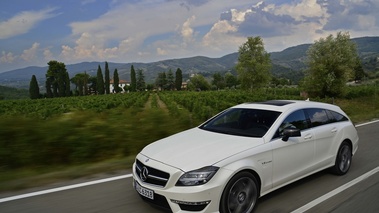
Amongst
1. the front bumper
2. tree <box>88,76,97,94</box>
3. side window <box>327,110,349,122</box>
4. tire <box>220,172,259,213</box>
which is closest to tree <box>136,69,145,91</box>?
tree <box>88,76,97,94</box>

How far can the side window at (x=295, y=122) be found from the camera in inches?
190

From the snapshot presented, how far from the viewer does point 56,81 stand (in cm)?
10656

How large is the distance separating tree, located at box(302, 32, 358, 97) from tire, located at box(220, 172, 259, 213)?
44118 millimetres

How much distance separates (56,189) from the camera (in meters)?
5.10

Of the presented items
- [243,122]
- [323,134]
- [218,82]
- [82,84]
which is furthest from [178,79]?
[243,122]

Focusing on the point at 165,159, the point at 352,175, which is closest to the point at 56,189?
the point at 165,159

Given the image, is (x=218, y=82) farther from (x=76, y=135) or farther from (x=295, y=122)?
(x=295, y=122)

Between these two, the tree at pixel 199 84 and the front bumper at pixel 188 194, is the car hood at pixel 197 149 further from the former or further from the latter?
the tree at pixel 199 84

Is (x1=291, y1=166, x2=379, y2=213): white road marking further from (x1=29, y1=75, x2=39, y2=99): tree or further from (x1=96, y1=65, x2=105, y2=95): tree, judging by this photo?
(x1=96, y1=65, x2=105, y2=95): tree

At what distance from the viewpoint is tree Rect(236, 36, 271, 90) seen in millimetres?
56969

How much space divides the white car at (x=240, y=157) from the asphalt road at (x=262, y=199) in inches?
10.5

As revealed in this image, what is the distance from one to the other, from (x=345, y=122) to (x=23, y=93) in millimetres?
158665

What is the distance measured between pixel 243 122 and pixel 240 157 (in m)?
1.31

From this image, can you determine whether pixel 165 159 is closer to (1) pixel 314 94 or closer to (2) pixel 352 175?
(2) pixel 352 175
